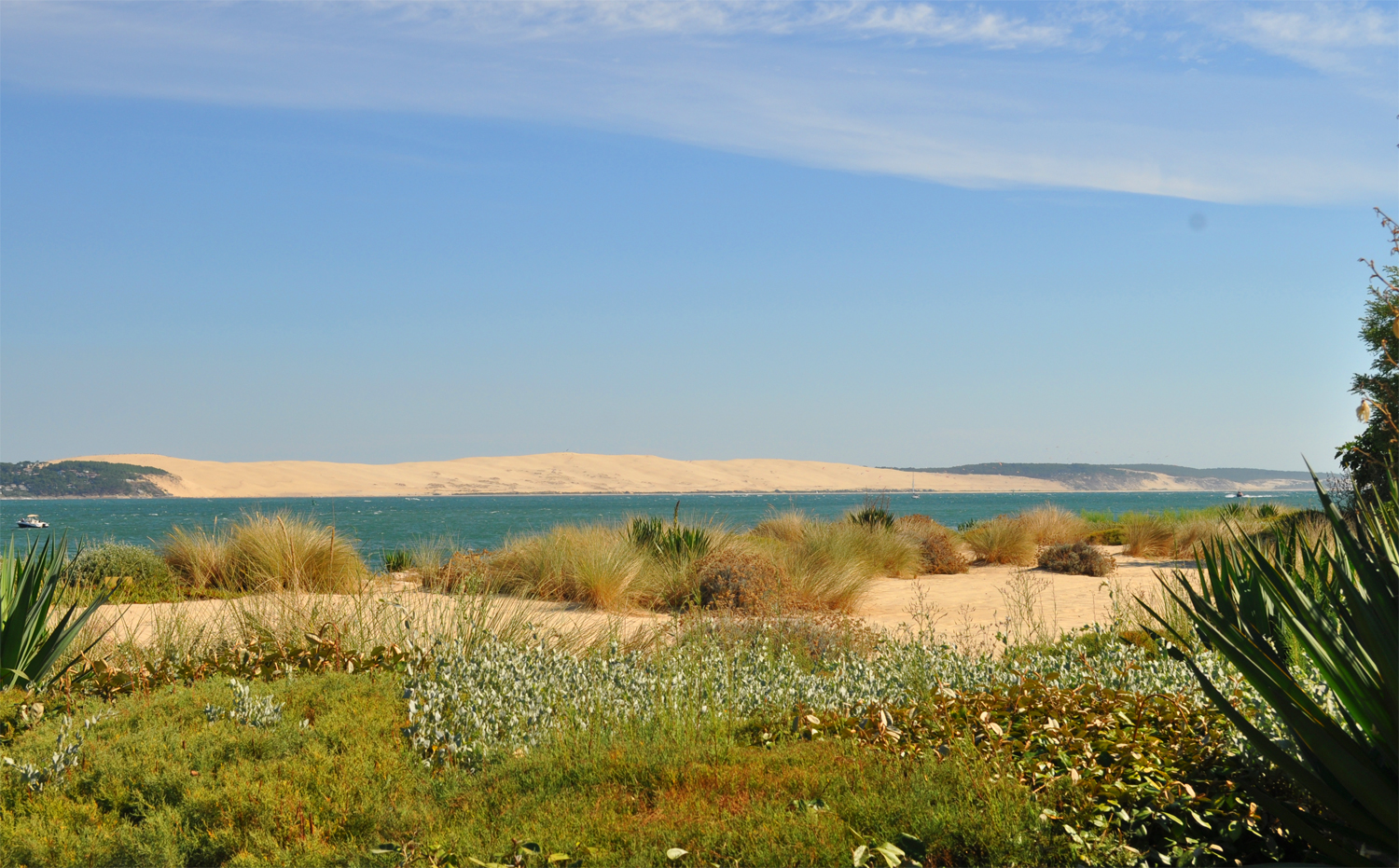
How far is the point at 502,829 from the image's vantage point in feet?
11.7

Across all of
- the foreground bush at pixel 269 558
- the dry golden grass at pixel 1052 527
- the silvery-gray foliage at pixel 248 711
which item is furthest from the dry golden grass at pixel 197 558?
the dry golden grass at pixel 1052 527

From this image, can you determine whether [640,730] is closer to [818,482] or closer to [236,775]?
[236,775]

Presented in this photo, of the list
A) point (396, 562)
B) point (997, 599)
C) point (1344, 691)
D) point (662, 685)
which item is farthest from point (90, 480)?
point (1344, 691)

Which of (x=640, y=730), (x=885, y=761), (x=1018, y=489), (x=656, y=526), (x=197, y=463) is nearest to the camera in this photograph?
(x=885, y=761)

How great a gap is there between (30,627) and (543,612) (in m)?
5.20

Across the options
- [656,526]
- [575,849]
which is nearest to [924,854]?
[575,849]

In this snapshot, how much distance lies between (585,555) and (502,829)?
8.58m

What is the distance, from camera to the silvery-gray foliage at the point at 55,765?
436 centimetres

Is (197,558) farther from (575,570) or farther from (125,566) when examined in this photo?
(575,570)

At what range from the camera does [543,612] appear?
34.3 feet

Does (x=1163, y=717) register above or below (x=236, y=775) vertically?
above

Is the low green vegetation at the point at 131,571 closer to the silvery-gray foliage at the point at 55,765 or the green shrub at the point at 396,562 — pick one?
the green shrub at the point at 396,562

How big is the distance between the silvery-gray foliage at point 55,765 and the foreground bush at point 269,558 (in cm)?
677

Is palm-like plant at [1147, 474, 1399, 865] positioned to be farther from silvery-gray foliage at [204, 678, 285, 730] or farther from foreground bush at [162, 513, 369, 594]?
foreground bush at [162, 513, 369, 594]
